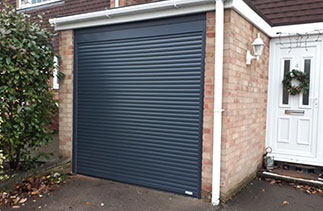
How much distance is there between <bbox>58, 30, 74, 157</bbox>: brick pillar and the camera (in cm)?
494

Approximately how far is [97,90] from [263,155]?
3.37 m

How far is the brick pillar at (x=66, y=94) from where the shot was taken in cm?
494

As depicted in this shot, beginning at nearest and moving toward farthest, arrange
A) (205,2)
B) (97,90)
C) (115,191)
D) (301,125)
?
1. (205,2)
2. (115,191)
3. (97,90)
4. (301,125)

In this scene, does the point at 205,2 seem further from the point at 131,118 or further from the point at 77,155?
the point at 77,155

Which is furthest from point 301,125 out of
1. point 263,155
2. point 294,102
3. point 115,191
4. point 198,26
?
point 115,191

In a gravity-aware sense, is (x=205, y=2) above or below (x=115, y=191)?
above

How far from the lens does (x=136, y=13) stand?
4191 millimetres

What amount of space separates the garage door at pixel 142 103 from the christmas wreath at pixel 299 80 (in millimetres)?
2244

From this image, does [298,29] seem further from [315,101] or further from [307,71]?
[315,101]

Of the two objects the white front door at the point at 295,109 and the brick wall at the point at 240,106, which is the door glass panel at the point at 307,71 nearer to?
the white front door at the point at 295,109

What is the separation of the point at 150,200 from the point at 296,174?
275cm

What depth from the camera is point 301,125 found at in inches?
202

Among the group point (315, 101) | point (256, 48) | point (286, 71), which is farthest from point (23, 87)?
point (315, 101)

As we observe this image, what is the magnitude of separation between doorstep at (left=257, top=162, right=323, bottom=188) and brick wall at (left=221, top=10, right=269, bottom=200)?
11.3 inches
